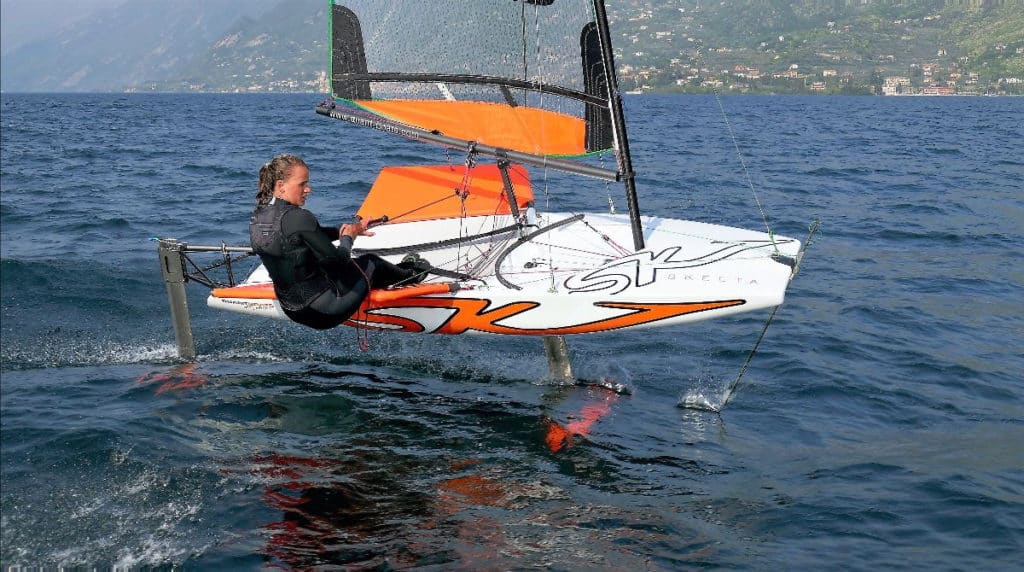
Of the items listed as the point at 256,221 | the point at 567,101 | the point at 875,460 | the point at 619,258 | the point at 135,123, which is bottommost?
the point at 875,460

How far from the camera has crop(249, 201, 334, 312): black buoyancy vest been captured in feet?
23.8

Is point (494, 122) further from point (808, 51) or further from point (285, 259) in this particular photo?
point (808, 51)

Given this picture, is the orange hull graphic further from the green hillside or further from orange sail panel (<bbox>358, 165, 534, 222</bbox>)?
the green hillside

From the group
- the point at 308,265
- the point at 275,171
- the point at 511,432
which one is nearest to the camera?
the point at 275,171

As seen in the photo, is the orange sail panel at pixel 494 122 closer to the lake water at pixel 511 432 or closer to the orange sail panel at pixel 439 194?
the orange sail panel at pixel 439 194

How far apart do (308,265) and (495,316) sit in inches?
62.3

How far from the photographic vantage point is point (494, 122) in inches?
384

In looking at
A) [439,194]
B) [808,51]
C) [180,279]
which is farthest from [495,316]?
[808,51]

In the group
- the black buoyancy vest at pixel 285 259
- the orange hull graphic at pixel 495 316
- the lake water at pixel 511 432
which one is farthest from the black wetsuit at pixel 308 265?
the lake water at pixel 511 432

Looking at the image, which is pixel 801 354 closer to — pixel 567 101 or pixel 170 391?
pixel 567 101

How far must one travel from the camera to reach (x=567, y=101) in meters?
9.51

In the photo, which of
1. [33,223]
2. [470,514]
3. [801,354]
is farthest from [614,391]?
[33,223]

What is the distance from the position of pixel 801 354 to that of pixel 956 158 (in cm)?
2126

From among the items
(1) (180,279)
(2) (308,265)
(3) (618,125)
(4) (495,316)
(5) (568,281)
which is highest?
(3) (618,125)
